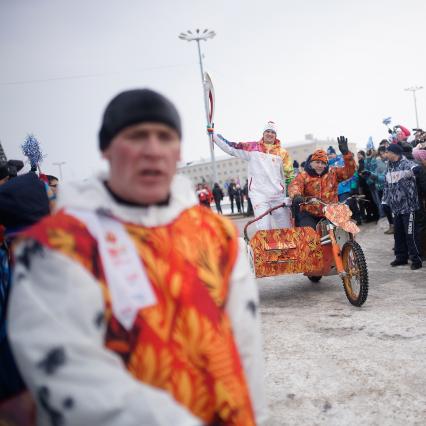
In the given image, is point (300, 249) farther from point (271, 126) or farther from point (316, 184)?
point (271, 126)

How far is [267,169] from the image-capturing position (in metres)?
5.91

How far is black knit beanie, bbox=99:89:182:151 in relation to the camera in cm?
120

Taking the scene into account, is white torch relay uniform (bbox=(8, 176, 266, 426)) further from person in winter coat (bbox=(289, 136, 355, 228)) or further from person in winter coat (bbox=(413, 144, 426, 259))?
person in winter coat (bbox=(413, 144, 426, 259))

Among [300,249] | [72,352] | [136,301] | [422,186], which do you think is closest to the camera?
[72,352]

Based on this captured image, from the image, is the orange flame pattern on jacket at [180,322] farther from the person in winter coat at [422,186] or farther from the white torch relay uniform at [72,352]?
the person in winter coat at [422,186]

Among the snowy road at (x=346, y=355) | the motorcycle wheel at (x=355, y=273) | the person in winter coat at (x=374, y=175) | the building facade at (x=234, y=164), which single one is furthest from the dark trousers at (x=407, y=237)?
the building facade at (x=234, y=164)

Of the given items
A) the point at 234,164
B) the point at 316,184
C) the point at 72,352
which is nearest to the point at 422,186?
the point at 316,184

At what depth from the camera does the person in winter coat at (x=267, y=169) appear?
19.5ft

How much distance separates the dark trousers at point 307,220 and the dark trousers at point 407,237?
1.55 meters

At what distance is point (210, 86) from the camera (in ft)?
17.4

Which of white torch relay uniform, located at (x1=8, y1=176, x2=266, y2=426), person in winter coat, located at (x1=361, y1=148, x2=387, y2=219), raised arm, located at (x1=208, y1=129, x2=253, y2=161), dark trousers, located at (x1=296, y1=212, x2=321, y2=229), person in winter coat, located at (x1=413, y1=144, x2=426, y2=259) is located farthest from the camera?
person in winter coat, located at (x1=361, y1=148, x2=387, y2=219)

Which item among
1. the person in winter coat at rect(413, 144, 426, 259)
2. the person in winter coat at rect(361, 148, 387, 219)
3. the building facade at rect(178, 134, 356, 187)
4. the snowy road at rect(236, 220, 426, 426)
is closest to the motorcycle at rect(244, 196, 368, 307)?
the snowy road at rect(236, 220, 426, 426)

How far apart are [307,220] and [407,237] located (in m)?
1.71

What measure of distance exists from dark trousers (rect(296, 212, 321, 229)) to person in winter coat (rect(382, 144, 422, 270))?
152 centimetres
